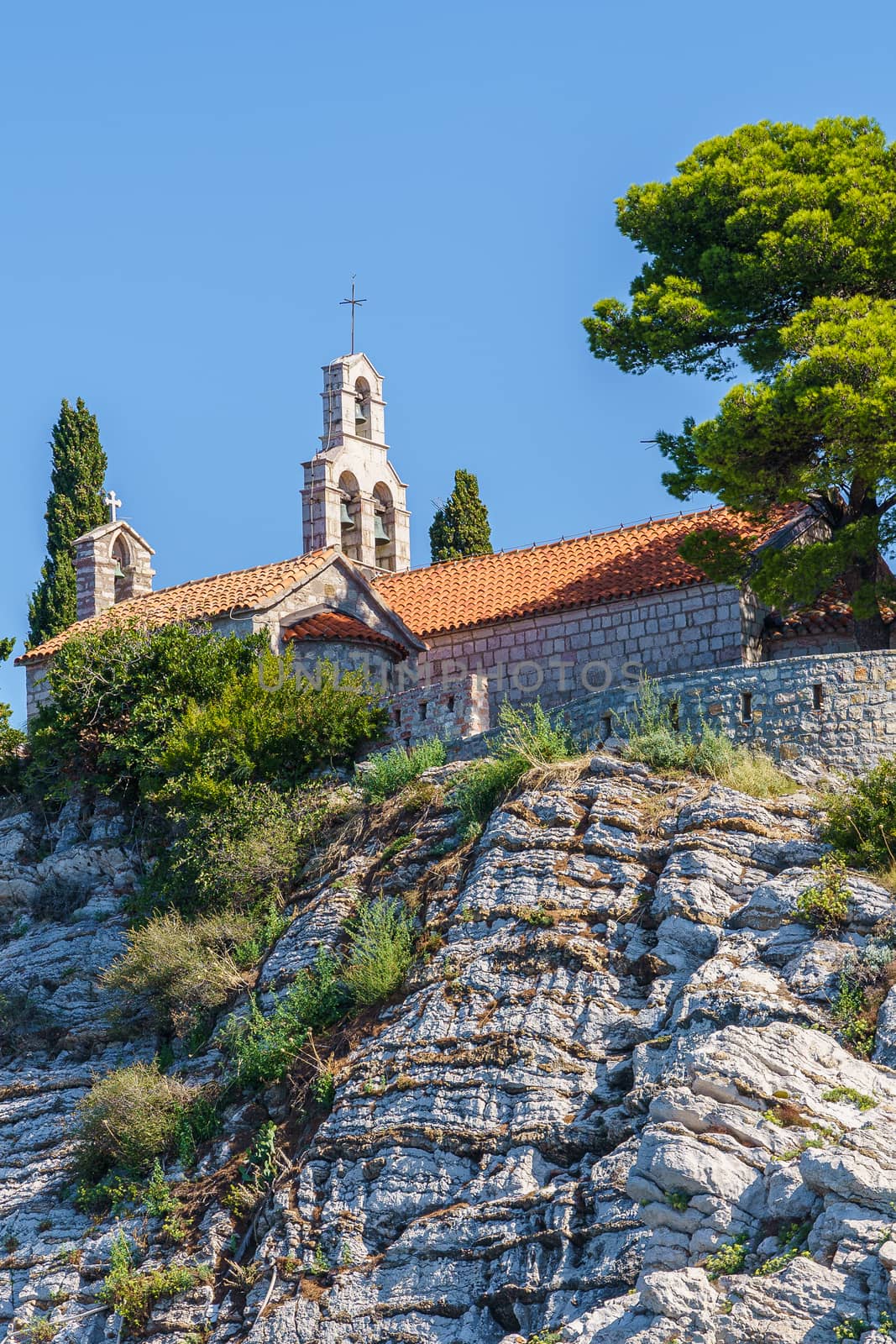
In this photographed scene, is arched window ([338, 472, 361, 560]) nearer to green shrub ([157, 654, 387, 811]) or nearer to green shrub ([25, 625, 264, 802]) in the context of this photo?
green shrub ([25, 625, 264, 802])

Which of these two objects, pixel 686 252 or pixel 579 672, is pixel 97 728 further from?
pixel 686 252

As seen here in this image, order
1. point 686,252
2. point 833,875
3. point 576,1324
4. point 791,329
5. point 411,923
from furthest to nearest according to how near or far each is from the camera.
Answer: point 686,252 < point 791,329 < point 411,923 < point 833,875 < point 576,1324

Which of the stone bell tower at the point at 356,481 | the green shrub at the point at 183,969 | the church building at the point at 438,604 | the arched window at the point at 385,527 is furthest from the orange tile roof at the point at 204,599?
the green shrub at the point at 183,969

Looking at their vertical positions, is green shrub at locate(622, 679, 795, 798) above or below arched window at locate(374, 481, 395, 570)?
below

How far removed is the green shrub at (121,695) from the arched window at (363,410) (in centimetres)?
869

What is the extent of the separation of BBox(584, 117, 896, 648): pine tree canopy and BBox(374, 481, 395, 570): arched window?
10.2 metres

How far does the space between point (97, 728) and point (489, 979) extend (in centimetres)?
1183

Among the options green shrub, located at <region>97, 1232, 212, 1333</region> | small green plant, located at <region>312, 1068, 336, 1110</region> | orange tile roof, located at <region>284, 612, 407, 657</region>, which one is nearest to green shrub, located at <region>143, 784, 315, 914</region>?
small green plant, located at <region>312, 1068, 336, 1110</region>

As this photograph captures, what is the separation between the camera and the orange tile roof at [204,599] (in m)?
33.9

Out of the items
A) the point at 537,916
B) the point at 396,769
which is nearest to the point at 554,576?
the point at 396,769

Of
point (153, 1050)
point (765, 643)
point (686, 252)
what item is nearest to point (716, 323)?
point (686, 252)

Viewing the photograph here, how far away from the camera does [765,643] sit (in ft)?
103

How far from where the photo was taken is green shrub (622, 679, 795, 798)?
23.8 meters

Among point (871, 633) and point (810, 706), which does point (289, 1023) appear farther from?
point (871, 633)
